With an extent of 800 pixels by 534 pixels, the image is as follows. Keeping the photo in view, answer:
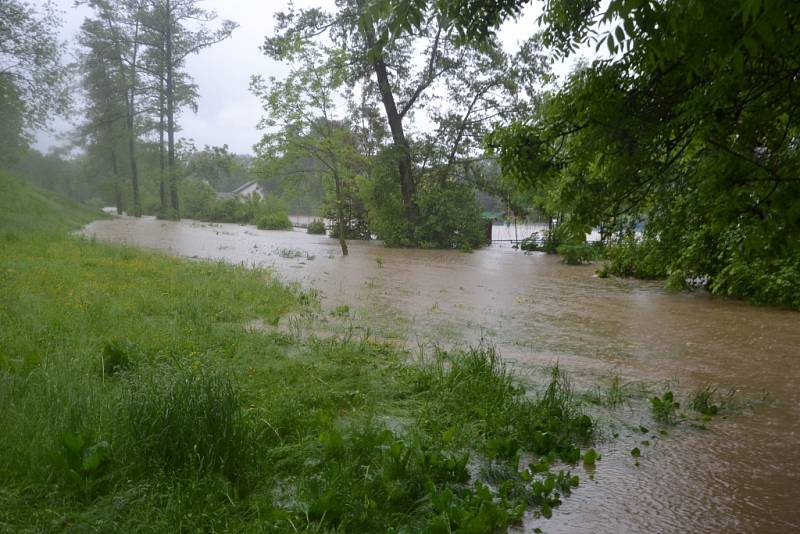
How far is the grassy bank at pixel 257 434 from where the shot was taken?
294 centimetres

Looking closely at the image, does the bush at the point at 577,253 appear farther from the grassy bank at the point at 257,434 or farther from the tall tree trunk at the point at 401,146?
the grassy bank at the point at 257,434

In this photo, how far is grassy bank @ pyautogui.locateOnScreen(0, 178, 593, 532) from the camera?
294cm

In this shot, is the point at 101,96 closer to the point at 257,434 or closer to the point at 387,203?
the point at 387,203

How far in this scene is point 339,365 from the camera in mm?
5617

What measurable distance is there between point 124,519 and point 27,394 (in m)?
1.72

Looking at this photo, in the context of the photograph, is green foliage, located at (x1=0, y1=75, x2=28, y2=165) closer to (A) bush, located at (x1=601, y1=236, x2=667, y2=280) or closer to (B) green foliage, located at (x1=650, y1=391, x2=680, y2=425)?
(A) bush, located at (x1=601, y1=236, x2=667, y2=280)

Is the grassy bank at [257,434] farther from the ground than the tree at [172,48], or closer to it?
closer to it

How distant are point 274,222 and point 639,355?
3556cm

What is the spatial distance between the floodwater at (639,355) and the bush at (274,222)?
77.6 ft

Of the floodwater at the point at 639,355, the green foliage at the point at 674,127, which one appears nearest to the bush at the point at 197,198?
the floodwater at the point at 639,355

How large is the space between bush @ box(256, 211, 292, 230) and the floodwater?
77.6 feet

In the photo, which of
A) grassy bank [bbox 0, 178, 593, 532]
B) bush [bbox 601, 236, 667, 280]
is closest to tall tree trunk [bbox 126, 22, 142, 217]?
bush [bbox 601, 236, 667, 280]

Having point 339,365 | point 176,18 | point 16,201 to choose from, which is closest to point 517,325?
point 339,365

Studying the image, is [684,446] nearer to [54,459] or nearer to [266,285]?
[54,459]
